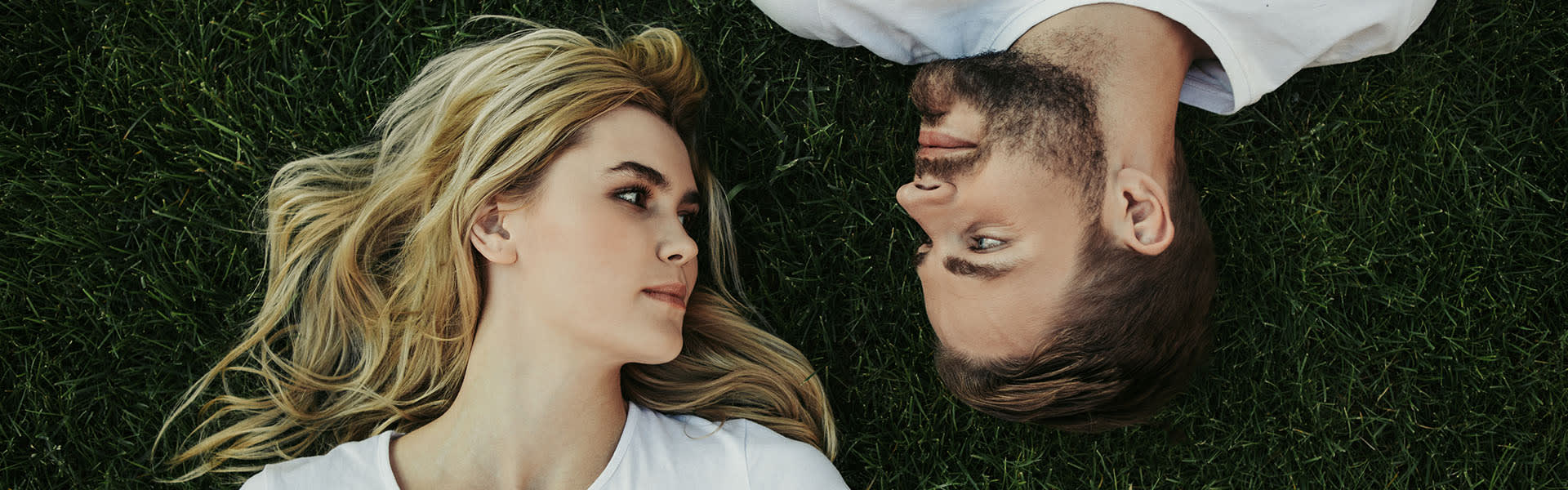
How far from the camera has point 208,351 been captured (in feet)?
11.5

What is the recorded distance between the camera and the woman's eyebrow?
118 inches

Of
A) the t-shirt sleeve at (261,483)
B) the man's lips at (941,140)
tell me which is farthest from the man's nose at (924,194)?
the t-shirt sleeve at (261,483)

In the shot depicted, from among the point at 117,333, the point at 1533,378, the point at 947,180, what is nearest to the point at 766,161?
the point at 947,180

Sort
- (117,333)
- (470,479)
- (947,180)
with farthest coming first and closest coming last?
(117,333), (470,479), (947,180)

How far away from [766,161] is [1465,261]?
2674 mm

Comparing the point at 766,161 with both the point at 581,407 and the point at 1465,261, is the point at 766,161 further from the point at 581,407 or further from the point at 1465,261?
the point at 1465,261

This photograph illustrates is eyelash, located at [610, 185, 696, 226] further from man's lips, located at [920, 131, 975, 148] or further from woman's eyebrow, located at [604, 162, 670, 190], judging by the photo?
man's lips, located at [920, 131, 975, 148]

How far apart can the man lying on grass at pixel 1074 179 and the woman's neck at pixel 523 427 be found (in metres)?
1.19

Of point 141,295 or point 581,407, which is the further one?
point 141,295

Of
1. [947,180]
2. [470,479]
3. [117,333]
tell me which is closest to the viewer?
[947,180]

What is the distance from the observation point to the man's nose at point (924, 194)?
2848 millimetres

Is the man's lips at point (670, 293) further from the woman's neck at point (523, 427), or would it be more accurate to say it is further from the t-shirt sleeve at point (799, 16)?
the t-shirt sleeve at point (799, 16)

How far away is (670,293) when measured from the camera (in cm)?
313

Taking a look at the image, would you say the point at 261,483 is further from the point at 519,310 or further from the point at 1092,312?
the point at 1092,312
